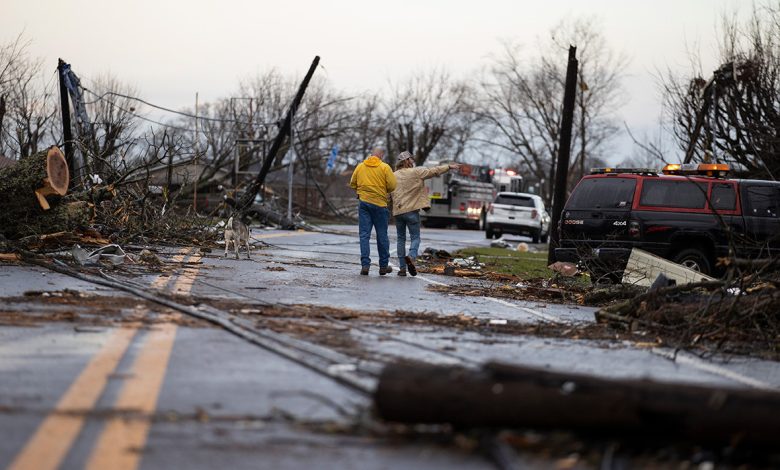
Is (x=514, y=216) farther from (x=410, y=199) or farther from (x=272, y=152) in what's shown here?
(x=410, y=199)

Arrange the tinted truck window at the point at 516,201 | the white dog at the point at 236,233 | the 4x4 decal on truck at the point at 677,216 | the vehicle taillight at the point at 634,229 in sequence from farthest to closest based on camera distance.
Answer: the tinted truck window at the point at 516,201
the white dog at the point at 236,233
the vehicle taillight at the point at 634,229
the 4x4 decal on truck at the point at 677,216

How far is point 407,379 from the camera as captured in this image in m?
4.73

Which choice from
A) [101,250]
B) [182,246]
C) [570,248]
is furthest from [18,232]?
[570,248]

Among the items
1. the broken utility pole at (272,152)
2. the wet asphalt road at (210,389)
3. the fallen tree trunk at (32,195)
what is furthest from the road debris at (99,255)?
the broken utility pole at (272,152)

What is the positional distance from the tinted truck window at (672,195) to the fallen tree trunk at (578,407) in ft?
40.4

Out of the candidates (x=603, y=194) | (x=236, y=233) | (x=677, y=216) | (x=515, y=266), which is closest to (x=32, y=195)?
(x=236, y=233)

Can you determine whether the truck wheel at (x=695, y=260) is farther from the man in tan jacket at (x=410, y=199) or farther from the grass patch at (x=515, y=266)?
the man in tan jacket at (x=410, y=199)

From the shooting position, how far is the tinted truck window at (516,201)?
39719 mm

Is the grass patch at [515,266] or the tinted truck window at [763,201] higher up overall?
the tinted truck window at [763,201]

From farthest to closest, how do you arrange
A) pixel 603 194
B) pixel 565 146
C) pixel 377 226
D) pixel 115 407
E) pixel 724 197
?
pixel 565 146 < pixel 603 194 < pixel 724 197 < pixel 377 226 < pixel 115 407

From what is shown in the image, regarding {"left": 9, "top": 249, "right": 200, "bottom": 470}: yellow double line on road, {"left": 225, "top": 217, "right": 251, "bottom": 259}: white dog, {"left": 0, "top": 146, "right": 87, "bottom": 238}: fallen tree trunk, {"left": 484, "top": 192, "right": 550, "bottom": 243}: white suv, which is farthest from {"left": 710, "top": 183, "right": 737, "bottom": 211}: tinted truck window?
{"left": 484, "top": 192, "right": 550, "bottom": 243}: white suv

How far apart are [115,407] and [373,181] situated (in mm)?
10957

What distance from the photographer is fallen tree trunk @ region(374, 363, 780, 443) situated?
457cm

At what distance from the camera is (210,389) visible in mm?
5453
